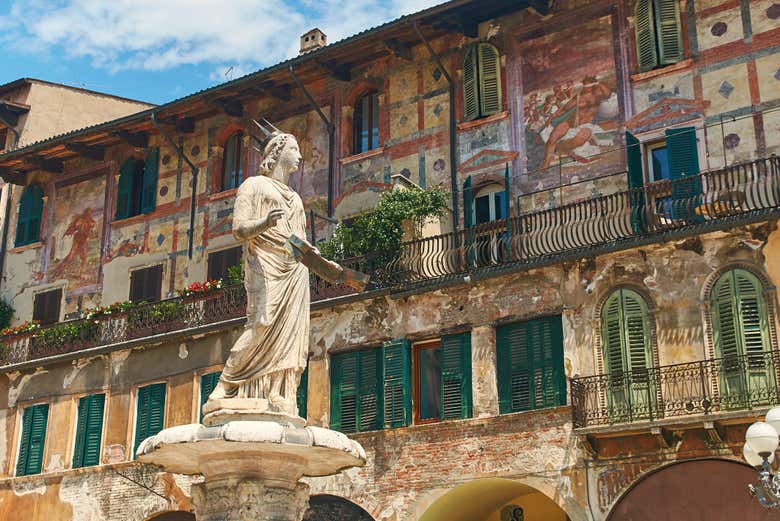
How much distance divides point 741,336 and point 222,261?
12.5 metres

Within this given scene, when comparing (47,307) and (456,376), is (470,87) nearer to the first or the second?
(456,376)

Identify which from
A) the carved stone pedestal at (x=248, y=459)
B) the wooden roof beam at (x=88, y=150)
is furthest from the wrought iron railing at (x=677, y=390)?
the wooden roof beam at (x=88, y=150)

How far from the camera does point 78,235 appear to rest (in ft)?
97.1

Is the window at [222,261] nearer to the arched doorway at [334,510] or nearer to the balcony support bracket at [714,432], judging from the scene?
the arched doorway at [334,510]

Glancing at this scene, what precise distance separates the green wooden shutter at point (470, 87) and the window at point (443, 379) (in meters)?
4.85

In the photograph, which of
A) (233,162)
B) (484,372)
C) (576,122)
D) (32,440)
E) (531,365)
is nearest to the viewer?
(531,365)

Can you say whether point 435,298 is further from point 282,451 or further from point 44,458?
point 282,451

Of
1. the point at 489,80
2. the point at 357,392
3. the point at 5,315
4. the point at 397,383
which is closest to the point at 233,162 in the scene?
the point at 489,80

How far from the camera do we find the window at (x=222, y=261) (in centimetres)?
2636

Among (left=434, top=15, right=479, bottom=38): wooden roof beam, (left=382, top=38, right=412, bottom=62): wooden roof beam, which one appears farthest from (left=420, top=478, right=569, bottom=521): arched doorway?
(left=382, top=38, right=412, bottom=62): wooden roof beam

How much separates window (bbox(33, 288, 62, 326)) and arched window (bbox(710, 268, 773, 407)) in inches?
666

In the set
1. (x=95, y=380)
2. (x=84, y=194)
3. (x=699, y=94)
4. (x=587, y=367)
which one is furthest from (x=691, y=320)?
(x=84, y=194)

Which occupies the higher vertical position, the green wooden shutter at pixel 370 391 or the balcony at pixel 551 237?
the balcony at pixel 551 237

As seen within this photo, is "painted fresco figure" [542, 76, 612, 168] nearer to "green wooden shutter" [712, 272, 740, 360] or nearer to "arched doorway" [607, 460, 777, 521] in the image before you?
"green wooden shutter" [712, 272, 740, 360]
